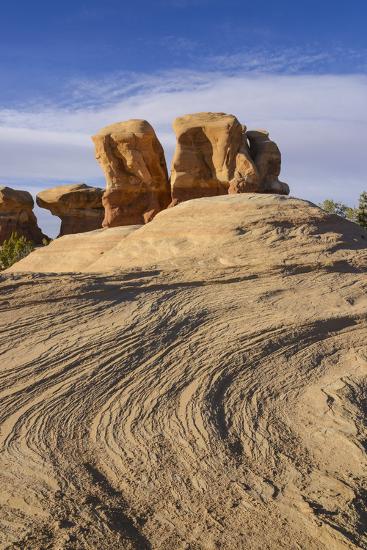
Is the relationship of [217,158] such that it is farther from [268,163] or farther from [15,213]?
[15,213]

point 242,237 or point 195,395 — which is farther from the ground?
point 242,237

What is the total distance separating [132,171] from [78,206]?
11114 mm

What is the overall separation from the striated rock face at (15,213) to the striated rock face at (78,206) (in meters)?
2.35

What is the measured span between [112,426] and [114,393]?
544 mm

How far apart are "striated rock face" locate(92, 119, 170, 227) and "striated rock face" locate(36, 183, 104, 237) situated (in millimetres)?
9388

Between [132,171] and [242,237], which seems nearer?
[242,237]

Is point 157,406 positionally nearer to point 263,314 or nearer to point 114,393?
point 114,393

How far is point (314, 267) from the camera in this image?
33.4 feet

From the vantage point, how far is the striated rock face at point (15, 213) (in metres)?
44.6

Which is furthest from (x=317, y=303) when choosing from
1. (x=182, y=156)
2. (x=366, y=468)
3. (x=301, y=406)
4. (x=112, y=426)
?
(x=182, y=156)

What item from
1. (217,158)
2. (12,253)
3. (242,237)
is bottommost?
(12,253)

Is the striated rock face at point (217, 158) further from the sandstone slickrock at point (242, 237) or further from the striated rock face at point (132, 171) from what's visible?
the sandstone slickrock at point (242, 237)

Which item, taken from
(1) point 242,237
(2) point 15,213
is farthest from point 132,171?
(1) point 242,237

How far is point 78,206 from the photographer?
43500 millimetres
